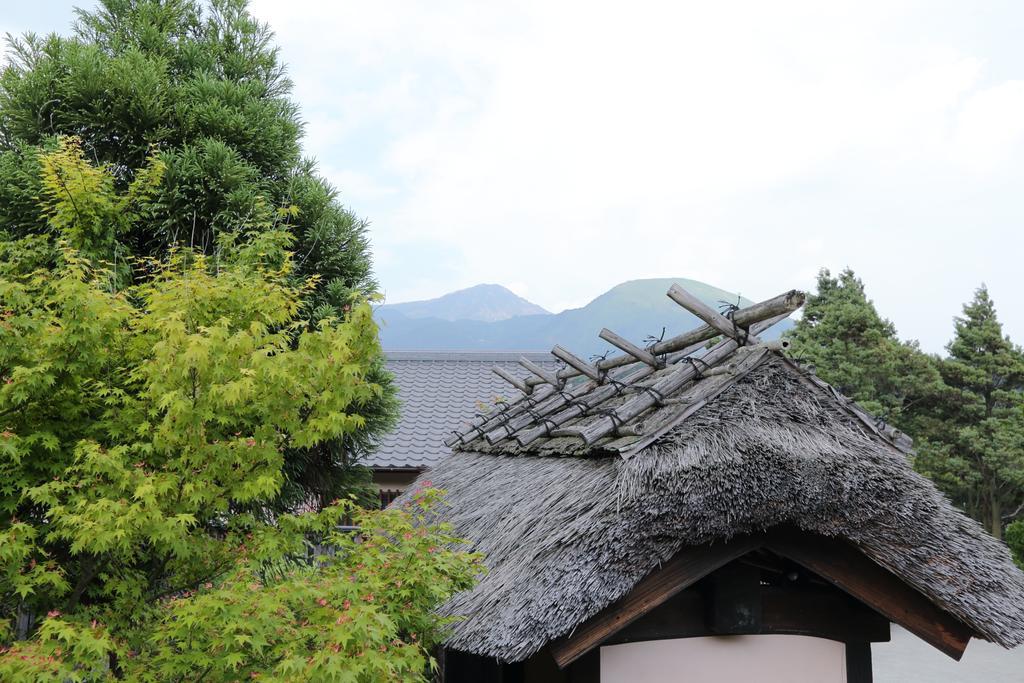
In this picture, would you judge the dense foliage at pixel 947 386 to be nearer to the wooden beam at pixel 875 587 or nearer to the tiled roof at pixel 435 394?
the tiled roof at pixel 435 394

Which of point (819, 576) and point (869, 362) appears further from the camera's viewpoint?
point (869, 362)

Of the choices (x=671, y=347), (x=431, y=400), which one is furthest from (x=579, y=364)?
(x=431, y=400)

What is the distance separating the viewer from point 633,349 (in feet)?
23.0

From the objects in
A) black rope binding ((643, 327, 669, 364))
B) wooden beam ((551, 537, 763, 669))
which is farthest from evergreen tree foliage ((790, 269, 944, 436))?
wooden beam ((551, 537, 763, 669))

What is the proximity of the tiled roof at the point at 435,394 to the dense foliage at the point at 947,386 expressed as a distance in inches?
322

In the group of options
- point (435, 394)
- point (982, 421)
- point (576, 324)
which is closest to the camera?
point (435, 394)

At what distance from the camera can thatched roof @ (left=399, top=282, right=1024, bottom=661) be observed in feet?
14.1

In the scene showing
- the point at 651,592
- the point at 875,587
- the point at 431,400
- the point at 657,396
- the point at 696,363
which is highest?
the point at 696,363

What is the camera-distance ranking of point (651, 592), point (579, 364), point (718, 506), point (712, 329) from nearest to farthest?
point (718, 506) < point (651, 592) < point (712, 329) < point (579, 364)

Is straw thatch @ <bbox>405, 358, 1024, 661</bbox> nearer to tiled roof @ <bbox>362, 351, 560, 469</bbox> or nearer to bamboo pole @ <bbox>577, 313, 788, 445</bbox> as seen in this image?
bamboo pole @ <bbox>577, 313, 788, 445</bbox>

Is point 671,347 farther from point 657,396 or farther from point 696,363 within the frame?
point 657,396

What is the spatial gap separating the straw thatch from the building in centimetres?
777

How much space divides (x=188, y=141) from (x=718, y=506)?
638 centimetres

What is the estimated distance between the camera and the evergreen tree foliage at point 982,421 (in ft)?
63.9
